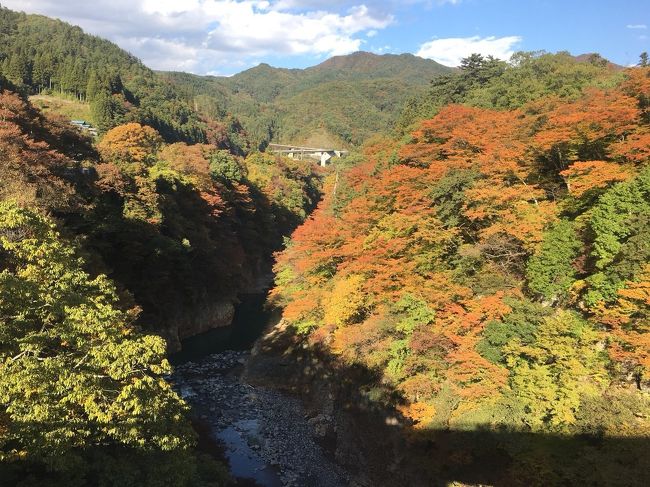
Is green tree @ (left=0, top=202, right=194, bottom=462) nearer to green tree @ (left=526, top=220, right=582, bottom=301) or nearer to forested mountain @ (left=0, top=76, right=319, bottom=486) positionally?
forested mountain @ (left=0, top=76, right=319, bottom=486)

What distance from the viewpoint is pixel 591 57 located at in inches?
1582

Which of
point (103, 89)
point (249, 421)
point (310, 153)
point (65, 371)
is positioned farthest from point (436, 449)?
point (310, 153)

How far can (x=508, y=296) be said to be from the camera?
1650cm

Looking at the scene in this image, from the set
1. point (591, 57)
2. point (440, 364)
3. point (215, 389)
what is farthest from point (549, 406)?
point (591, 57)

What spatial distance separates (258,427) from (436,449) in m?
10.9

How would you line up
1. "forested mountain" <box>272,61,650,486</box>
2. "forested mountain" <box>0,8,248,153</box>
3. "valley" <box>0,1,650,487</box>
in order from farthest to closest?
"forested mountain" <box>0,8,248,153</box> → "forested mountain" <box>272,61,650,486</box> → "valley" <box>0,1,650,487</box>

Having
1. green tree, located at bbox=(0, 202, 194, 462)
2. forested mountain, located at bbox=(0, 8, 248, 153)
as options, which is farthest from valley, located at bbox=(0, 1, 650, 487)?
forested mountain, located at bbox=(0, 8, 248, 153)

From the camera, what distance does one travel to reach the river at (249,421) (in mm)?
19391

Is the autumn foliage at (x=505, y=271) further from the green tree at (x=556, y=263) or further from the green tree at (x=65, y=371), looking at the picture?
the green tree at (x=65, y=371)

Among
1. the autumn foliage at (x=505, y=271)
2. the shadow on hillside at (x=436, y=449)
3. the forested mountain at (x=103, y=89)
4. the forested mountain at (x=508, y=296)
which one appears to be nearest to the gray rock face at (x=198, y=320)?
the autumn foliage at (x=505, y=271)

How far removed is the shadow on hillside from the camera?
38.0 ft

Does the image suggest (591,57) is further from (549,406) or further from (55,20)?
(55,20)

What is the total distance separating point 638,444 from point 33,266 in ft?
54.2

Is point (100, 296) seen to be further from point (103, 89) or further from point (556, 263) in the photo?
point (103, 89)
